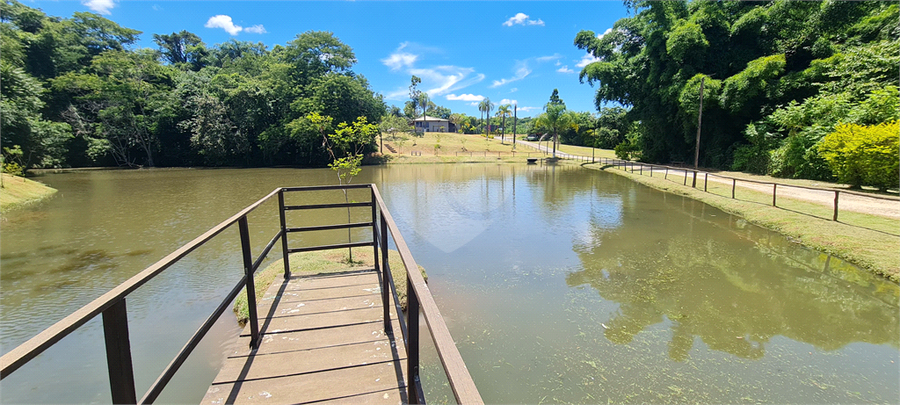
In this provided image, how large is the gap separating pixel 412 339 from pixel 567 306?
15.3 ft

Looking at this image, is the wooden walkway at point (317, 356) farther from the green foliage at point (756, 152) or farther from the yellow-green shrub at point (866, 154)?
the green foliage at point (756, 152)

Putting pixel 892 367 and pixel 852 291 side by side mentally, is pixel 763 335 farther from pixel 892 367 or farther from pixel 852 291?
pixel 852 291

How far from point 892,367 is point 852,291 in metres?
2.43

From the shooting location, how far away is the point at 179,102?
34562 millimetres

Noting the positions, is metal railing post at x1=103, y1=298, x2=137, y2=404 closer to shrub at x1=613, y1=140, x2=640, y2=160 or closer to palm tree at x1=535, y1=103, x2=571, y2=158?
shrub at x1=613, y1=140, x2=640, y2=160

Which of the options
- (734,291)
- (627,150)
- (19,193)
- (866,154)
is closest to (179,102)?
(19,193)

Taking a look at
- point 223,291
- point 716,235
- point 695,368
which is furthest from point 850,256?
point 223,291

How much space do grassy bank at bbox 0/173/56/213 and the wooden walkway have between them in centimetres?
1522

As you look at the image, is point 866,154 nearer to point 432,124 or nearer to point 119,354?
point 119,354

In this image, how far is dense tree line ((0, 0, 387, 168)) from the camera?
31406 mm

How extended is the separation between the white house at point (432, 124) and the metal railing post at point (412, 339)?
66096 mm

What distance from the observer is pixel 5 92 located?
1964 cm

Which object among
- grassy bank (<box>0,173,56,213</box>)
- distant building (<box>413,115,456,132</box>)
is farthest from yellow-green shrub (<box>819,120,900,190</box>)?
distant building (<box>413,115,456,132</box>)

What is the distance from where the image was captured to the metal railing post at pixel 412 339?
1695mm
